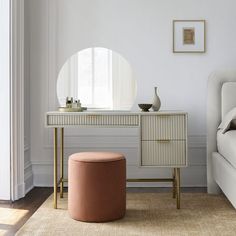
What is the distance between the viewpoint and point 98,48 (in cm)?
404

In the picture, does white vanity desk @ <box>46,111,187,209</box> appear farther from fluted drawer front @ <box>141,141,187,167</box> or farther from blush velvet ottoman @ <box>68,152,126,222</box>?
blush velvet ottoman @ <box>68,152,126,222</box>

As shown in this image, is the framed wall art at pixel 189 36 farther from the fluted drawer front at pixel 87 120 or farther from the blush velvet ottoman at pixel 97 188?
the blush velvet ottoman at pixel 97 188

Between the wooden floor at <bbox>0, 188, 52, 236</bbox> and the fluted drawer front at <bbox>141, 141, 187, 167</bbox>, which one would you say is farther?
the fluted drawer front at <bbox>141, 141, 187, 167</bbox>

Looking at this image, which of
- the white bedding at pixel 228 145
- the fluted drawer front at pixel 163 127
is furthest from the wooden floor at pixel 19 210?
the white bedding at pixel 228 145

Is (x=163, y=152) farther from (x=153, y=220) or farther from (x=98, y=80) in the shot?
(x=98, y=80)

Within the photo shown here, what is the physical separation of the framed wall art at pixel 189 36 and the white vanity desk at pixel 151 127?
1.01 metres

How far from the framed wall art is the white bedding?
35.3 inches

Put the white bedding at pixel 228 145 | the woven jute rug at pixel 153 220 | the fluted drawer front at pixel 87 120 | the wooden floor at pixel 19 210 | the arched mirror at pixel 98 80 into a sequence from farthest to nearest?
the arched mirror at pixel 98 80
the fluted drawer front at pixel 87 120
the white bedding at pixel 228 145
the wooden floor at pixel 19 210
the woven jute rug at pixel 153 220

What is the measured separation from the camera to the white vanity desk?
10.6ft

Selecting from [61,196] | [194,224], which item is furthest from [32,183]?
[194,224]

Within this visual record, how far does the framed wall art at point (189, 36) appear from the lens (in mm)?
4020

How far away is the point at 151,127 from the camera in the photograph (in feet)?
10.8

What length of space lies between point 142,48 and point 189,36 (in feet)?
1.50

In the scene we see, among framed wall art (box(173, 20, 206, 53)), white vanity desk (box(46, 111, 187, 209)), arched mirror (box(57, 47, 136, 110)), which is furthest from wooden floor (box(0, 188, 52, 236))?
framed wall art (box(173, 20, 206, 53))
